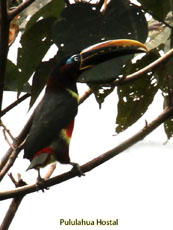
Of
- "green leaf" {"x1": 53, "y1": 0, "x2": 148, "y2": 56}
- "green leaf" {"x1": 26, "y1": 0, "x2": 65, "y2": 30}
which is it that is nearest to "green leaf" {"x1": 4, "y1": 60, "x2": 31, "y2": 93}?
"green leaf" {"x1": 26, "y1": 0, "x2": 65, "y2": 30}

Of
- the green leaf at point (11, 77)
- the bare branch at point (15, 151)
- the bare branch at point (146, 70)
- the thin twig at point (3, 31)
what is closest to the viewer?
the thin twig at point (3, 31)

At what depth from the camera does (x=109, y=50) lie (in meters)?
1.54

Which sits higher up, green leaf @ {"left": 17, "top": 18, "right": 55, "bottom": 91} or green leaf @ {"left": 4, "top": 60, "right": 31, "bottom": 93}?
green leaf @ {"left": 17, "top": 18, "right": 55, "bottom": 91}

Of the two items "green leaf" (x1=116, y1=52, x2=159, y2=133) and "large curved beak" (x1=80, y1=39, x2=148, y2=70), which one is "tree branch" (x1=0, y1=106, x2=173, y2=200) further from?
"large curved beak" (x1=80, y1=39, x2=148, y2=70)

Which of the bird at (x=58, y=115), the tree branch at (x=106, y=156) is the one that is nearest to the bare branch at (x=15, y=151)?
the bird at (x=58, y=115)

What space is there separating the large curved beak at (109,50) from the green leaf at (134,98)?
0.07 metres

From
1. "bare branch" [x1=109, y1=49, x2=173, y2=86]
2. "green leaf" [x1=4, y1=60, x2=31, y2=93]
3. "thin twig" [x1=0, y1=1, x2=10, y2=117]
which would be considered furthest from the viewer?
"green leaf" [x1=4, y1=60, x2=31, y2=93]

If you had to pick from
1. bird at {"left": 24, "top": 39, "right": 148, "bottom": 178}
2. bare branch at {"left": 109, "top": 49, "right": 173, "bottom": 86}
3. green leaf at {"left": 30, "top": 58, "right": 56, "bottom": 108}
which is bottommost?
bird at {"left": 24, "top": 39, "right": 148, "bottom": 178}

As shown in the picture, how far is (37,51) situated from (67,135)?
1.68 feet

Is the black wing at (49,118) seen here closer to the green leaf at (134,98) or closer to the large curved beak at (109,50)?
the large curved beak at (109,50)

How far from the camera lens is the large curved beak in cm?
135

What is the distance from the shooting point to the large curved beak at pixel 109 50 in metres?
1.35

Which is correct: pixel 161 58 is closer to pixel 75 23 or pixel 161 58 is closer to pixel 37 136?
pixel 75 23

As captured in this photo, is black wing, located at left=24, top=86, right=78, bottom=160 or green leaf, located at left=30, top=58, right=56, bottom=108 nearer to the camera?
green leaf, located at left=30, top=58, right=56, bottom=108
